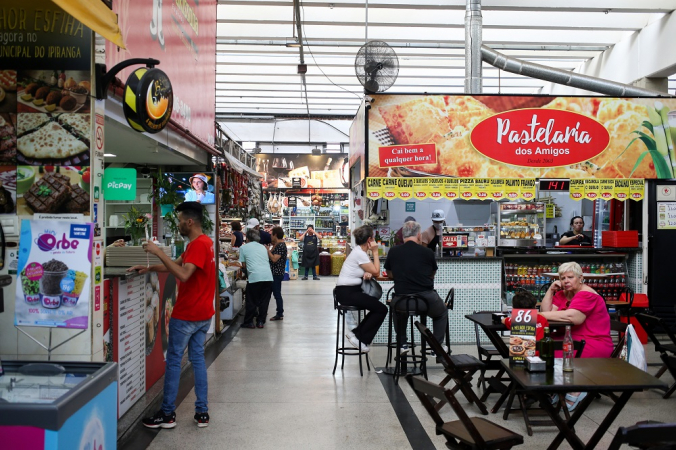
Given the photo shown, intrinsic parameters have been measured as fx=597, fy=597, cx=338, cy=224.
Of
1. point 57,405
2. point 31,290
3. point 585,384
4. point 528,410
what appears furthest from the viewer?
point 528,410

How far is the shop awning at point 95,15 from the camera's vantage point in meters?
2.66

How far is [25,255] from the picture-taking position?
10.4ft

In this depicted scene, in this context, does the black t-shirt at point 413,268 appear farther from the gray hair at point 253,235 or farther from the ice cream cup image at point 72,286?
the gray hair at point 253,235

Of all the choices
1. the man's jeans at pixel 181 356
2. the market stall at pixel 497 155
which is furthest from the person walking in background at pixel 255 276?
the man's jeans at pixel 181 356

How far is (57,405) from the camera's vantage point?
84.2 inches

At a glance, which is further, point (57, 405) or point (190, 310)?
point (190, 310)

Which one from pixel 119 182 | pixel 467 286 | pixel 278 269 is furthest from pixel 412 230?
pixel 278 269

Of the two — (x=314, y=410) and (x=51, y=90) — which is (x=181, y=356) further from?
(x=51, y=90)

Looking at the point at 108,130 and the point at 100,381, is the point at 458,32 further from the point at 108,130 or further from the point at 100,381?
the point at 100,381

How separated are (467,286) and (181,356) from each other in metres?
4.45

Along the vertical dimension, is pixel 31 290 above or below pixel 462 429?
above

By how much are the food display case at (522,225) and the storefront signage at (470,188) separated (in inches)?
102

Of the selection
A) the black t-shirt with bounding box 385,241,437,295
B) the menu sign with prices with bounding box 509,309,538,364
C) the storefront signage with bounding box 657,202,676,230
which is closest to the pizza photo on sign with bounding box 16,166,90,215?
the menu sign with prices with bounding box 509,309,538,364

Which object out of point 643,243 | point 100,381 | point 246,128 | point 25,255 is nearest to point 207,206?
point 25,255
